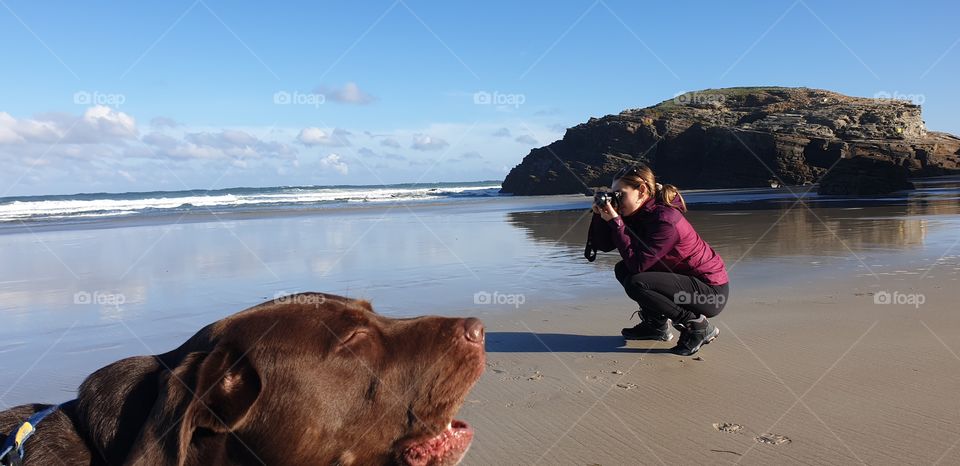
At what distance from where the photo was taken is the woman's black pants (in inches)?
213

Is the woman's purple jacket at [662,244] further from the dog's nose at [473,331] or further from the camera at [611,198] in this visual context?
the dog's nose at [473,331]

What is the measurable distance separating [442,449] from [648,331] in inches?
143

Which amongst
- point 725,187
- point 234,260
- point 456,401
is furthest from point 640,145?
point 456,401

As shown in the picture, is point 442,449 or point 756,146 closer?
point 442,449

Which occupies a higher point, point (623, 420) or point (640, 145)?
point (640, 145)

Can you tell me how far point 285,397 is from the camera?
221 centimetres

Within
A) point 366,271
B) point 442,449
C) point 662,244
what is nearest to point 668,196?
point 662,244

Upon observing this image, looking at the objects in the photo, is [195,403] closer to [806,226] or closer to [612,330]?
[612,330]

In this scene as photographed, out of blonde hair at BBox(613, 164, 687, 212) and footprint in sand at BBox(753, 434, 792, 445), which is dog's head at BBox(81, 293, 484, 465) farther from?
blonde hair at BBox(613, 164, 687, 212)

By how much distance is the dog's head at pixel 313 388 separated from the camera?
77.2 inches

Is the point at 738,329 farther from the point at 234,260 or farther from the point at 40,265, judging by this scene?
the point at 40,265

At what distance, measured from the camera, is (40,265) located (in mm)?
12883

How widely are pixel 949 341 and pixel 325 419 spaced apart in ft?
16.2

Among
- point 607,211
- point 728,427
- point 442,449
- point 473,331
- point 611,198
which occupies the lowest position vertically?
point 728,427
